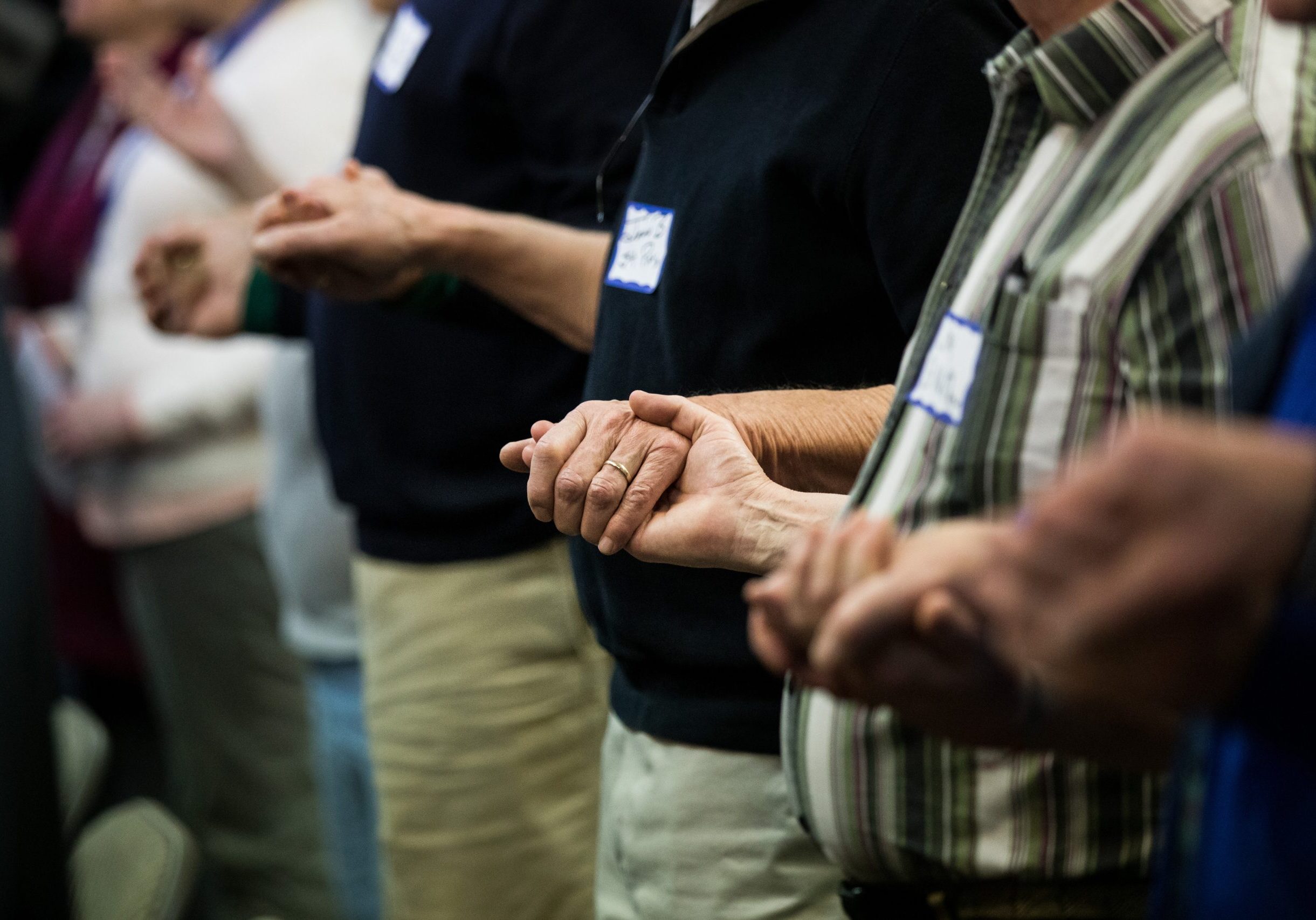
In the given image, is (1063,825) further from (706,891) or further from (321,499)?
(321,499)

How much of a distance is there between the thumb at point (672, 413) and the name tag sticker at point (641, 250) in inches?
7.1

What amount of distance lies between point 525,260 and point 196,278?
2.29ft

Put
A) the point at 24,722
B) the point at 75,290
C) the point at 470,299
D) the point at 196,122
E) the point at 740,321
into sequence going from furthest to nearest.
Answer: the point at 75,290 < the point at 196,122 < the point at 470,299 < the point at 740,321 < the point at 24,722

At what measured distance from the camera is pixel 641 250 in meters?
1.25

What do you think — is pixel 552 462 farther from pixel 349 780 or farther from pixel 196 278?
pixel 349 780

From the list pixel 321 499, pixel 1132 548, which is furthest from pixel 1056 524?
pixel 321 499

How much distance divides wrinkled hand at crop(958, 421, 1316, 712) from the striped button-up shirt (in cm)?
22

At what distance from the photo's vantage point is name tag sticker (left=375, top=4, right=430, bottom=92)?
1.67 metres

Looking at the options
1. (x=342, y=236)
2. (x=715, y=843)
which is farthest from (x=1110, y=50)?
(x=342, y=236)

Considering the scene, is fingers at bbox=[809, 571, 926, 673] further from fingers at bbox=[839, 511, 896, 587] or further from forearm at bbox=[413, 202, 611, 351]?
forearm at bbox=[413, 202, 611, 351]

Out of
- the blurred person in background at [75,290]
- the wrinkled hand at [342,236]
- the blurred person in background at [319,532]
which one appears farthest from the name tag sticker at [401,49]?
the blurred person in background at [75,290]

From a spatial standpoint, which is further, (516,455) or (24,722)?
(516,455)

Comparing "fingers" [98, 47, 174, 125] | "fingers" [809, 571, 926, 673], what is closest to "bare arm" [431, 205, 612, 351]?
"fingers" [809, 571, 926, 673]

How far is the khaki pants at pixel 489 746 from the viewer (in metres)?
1.85
